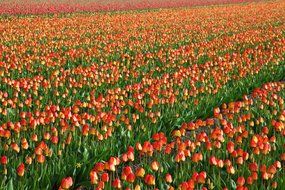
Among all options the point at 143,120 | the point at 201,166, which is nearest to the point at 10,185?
the point at 201,166

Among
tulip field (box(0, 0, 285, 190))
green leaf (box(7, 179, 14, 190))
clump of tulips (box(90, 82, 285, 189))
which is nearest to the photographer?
clump of tulips (box(90, 82, 285, 189))

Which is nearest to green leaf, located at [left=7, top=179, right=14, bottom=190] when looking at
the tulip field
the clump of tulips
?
the tulip field

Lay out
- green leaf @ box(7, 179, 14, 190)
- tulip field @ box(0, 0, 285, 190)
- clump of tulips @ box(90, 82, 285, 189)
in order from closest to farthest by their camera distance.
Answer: clump of tulips @ box(90, 82, 285, 189), green leaf @ box(7, 179, 14, 190), tulip field @ box(0, 0, 285, 190)

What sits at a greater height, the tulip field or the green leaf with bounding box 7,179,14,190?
the green leaf with bounding box 7,179,14,190

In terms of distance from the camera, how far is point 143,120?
6012 millimetres

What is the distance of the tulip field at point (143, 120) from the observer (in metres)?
3.98

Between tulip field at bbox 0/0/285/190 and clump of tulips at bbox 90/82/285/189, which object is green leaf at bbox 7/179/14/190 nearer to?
tulip field at bbox 0/0/285/190

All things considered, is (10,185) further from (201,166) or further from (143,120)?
(143,120)

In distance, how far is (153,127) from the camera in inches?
224

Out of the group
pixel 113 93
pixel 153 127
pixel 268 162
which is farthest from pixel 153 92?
pixel 268 162

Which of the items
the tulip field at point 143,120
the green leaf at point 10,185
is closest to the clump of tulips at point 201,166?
the tulip field at point 143,120

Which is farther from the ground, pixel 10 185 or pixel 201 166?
pixel 10 185

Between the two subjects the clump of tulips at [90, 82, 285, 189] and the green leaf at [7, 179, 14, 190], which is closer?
the clump of tulips at [90, 82, 285, 189]

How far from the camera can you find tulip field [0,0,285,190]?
13.1ft
